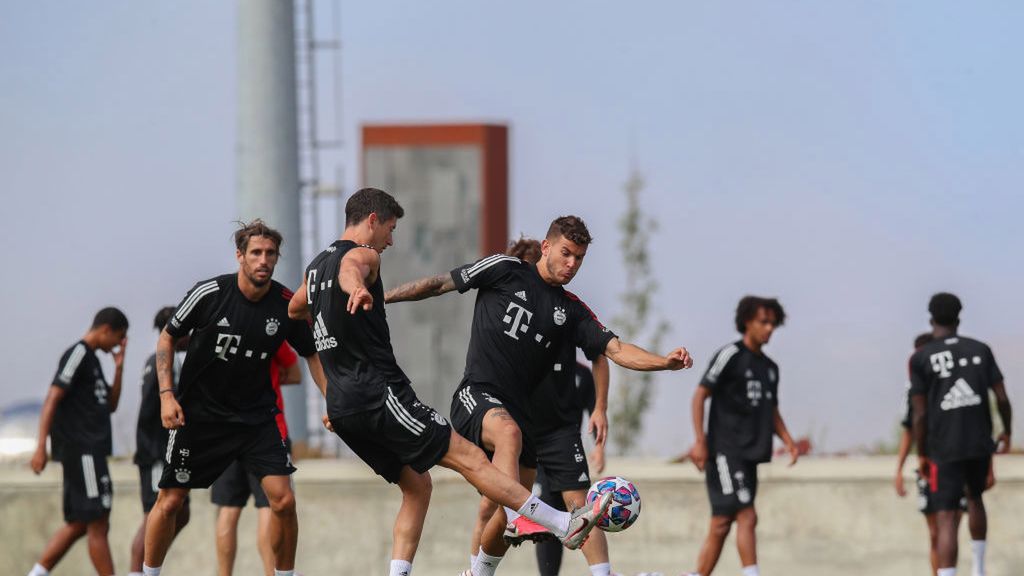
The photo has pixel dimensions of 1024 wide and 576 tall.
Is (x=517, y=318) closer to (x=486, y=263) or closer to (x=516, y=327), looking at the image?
(x=516, y=327)

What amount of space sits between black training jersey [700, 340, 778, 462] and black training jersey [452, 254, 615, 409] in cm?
287

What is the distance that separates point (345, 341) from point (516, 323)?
1.42 meters

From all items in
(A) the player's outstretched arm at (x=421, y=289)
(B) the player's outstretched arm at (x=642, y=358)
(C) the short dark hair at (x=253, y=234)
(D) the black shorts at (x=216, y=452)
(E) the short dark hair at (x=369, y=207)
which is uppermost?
(E) the short dark hair at (x=369, y=207)

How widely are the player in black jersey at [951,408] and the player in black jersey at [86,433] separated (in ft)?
20.3

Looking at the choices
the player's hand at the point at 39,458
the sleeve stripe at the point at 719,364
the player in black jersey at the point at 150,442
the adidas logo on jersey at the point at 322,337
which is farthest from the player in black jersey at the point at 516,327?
the player's hand at the point at 39,458

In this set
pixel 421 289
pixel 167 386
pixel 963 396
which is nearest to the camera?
pixel 421 289

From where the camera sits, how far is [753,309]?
13180 mm

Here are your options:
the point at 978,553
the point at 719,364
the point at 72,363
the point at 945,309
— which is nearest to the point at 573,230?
the point at 719,364

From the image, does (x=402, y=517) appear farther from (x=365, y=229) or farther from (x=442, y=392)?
(x=442, y=392)

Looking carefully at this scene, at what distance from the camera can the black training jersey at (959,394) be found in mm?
13047

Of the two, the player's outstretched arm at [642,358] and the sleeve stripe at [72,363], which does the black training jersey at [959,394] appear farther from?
the sleeve stripe at [72,363]

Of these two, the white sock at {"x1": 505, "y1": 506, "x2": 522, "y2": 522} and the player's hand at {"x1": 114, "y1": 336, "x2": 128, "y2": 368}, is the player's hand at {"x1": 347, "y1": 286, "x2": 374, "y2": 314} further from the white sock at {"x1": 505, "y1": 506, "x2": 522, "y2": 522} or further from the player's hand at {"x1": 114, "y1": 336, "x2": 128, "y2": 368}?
the player's hand at {"x1": 114, "y1": 336, "x2": 128, "y2": 368}

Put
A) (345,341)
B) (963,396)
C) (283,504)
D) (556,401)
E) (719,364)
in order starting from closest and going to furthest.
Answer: (345,341), (283,504), (556,401), (963,396), (719,364)

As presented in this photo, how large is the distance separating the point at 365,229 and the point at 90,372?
4.69m
